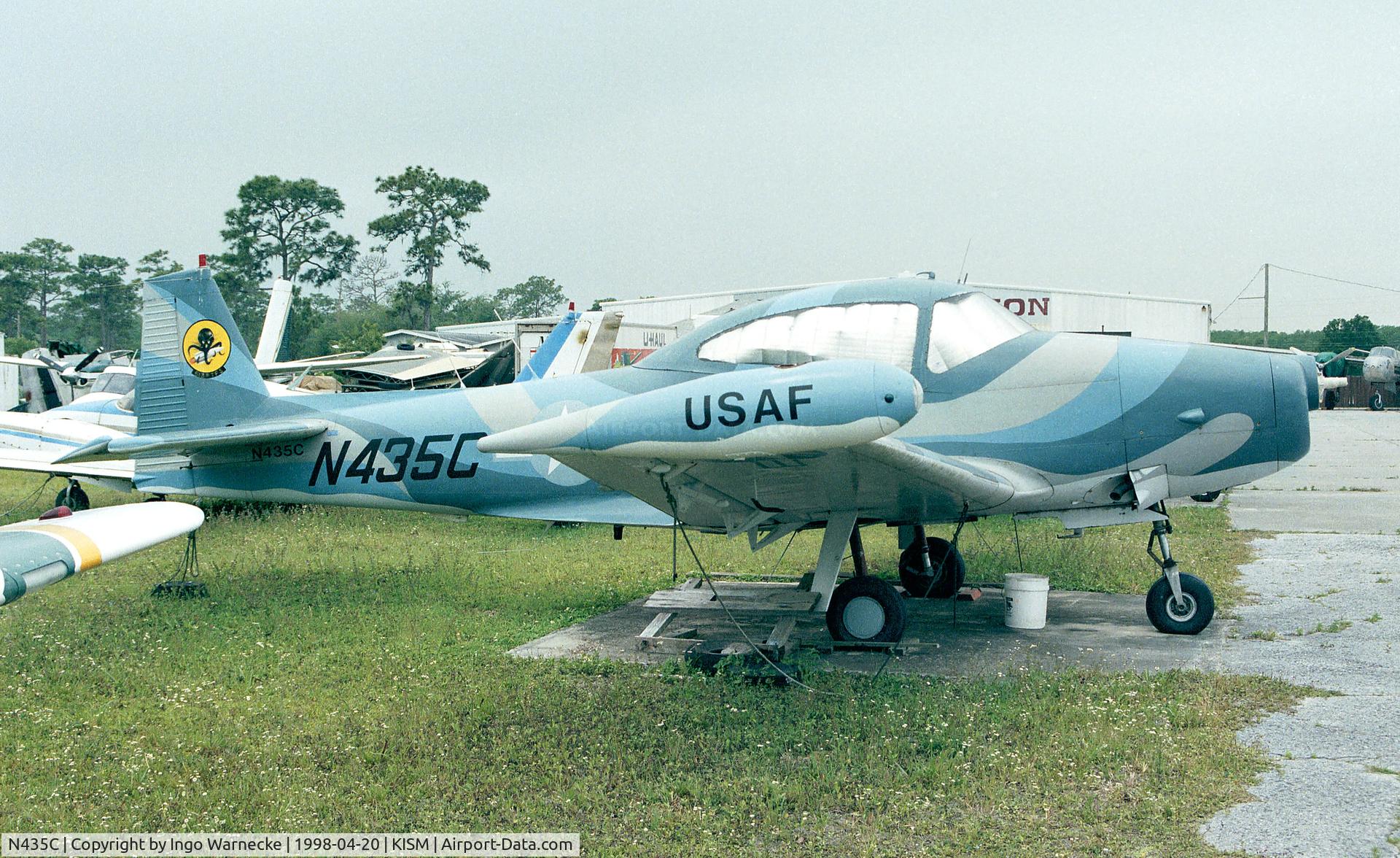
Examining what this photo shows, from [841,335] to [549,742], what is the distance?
3.34m

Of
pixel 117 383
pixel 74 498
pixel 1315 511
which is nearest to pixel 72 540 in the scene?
pixel 74 498

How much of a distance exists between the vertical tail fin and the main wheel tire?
A: 5.44 meters

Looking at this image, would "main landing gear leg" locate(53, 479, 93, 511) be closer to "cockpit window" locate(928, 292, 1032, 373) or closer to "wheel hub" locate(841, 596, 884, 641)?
"wheel hub" locate(841, 596, 884, 641)

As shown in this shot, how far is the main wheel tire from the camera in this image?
22.4 feet

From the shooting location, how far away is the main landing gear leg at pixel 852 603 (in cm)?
682

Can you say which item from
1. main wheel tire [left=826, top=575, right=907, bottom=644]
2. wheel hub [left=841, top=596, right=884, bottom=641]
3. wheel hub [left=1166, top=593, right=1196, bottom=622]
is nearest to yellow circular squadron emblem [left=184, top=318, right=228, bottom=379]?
main wheel tire [left=826, top=575, right=907, bottom=644]

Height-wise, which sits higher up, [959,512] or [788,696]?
[959,512]

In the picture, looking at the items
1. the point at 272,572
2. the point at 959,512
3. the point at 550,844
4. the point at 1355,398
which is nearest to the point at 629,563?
the point at 272,572

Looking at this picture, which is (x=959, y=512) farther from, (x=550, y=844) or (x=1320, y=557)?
(x=1320, y=557)

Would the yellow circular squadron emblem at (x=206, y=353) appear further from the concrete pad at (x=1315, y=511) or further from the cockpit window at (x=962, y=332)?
the concrete pad at (x=1315, y=511)

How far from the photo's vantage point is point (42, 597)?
880 cm

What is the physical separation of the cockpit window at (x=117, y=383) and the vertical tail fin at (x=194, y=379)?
12.6m

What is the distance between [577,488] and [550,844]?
423cm

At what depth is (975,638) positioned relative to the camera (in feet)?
23.7
